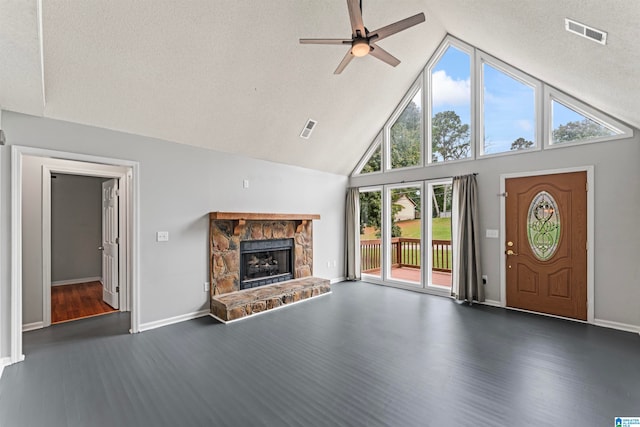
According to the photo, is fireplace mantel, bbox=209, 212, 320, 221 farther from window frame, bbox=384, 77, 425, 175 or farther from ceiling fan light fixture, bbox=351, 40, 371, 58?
ceiling fan light fixture, bbox=351, 40, 371, 58

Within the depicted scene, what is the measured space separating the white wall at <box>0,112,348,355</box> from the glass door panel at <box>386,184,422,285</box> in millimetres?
2712

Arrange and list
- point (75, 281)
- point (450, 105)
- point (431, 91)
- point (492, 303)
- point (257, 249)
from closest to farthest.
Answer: point (492, 303), point (257, 249), point (450, 105), point (431, 91), point (75, 281)

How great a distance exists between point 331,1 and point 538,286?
16.3ft

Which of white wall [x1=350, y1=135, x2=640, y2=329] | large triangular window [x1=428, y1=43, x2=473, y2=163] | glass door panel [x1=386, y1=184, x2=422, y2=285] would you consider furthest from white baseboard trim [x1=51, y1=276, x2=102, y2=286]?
white wall [x1=350, y1=135, x2=640, y2=329]

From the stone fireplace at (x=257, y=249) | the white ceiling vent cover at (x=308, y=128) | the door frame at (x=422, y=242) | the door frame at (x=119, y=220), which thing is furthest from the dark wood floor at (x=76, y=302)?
the door frame at (x=422, y=242)

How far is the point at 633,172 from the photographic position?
3.65 meters

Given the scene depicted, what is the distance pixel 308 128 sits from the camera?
5.04 m

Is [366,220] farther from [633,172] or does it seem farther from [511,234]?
[633,172]

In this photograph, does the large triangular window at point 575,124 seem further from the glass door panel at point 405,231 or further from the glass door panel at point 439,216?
the glass door panel at point 405,231

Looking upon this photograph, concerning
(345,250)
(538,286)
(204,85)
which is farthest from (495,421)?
(345,250)

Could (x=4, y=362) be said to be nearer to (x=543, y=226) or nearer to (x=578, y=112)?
(x=543, y=226)

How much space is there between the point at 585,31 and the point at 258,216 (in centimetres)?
442

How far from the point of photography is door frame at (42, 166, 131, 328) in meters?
3.87

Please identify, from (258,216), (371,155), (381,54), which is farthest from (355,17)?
(371,155)
